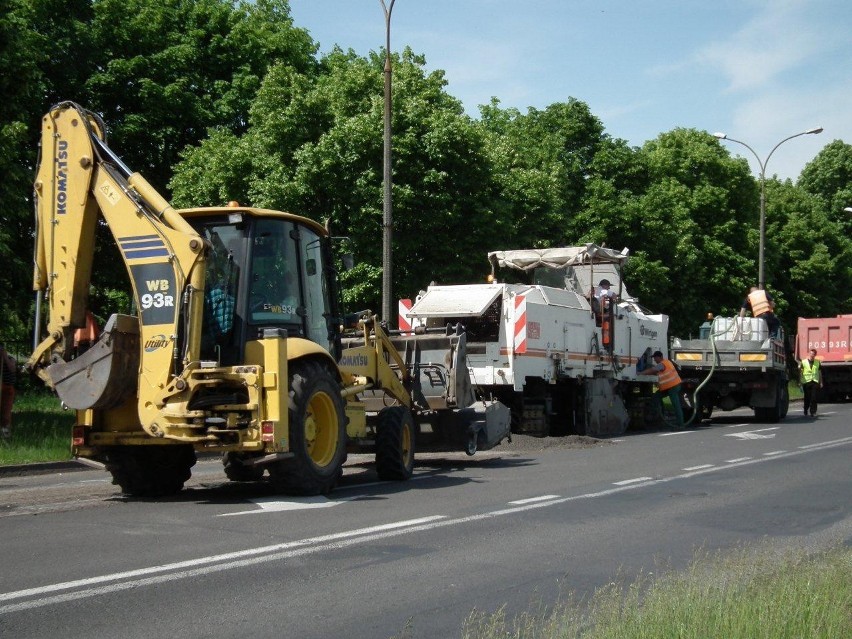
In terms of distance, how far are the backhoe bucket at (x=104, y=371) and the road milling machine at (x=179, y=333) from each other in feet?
0.04

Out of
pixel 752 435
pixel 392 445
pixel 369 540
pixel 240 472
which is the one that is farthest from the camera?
pixel 752 435

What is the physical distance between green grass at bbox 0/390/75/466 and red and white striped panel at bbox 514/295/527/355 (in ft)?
24.7

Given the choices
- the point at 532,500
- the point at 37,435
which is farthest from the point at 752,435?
the point at 37,435

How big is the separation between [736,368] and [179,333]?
18161 mm

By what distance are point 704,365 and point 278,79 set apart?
565 inches

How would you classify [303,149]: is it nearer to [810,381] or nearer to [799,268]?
[810,381]

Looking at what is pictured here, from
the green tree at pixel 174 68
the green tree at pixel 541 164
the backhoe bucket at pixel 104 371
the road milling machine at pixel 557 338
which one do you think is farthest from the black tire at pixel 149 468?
the green tree at pixel 174 68

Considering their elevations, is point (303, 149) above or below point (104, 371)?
above

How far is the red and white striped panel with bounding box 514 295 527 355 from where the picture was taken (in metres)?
19.5

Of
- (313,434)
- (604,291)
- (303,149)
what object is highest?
(303,149)

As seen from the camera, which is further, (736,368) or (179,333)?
(736,368)

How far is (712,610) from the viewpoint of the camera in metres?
5.38

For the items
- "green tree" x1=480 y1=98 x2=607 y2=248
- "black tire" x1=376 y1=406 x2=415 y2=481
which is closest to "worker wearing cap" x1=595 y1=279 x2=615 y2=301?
"green tree" x1=480 y1=98 x2=607 y2=248

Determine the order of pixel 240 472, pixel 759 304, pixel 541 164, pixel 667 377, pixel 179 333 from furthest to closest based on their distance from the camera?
pixel 541 164 < pixel 759 304 < pixel 667 377 < pixel 240 472 < pixel 179 333
